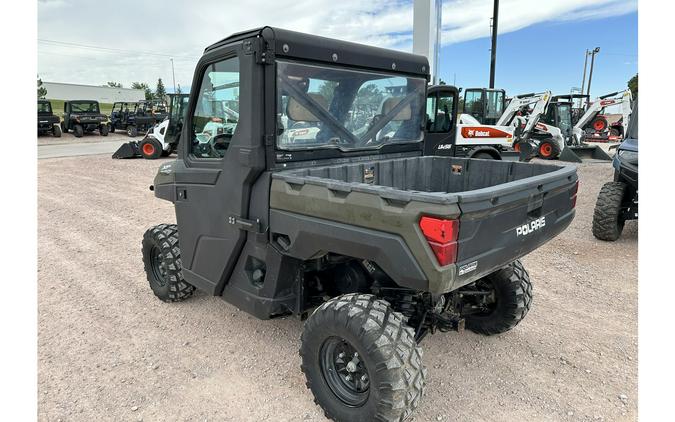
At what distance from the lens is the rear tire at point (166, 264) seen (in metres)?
4.21

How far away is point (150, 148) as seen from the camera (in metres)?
16.6

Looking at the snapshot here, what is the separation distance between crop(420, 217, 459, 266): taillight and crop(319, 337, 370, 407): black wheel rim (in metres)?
0.80

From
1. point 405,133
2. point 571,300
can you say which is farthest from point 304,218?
point 571,300

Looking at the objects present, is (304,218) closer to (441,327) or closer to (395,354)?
(395,354)

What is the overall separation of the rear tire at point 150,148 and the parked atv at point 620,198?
1448 cm

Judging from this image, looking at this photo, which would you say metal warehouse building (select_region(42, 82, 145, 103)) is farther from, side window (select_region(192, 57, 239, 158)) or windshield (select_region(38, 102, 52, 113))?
side window (select_region(192, 57, 239, 158))

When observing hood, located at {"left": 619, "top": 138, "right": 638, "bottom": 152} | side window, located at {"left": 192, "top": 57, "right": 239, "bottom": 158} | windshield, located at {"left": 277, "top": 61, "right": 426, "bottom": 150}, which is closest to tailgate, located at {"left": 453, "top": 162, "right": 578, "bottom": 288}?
windshield, located at {"left": 277, "top": 61, "right": 426, "bottom": 150}

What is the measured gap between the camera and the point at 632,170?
6.04m

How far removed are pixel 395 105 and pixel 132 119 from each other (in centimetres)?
2676

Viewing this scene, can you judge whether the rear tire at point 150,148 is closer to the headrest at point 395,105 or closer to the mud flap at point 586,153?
the mud flap at point 586,153

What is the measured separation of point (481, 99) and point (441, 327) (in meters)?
14.5

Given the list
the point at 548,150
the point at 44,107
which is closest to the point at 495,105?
the point at 548,150

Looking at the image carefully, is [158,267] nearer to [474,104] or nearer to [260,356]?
[260,356]

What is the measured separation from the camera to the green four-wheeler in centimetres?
243
